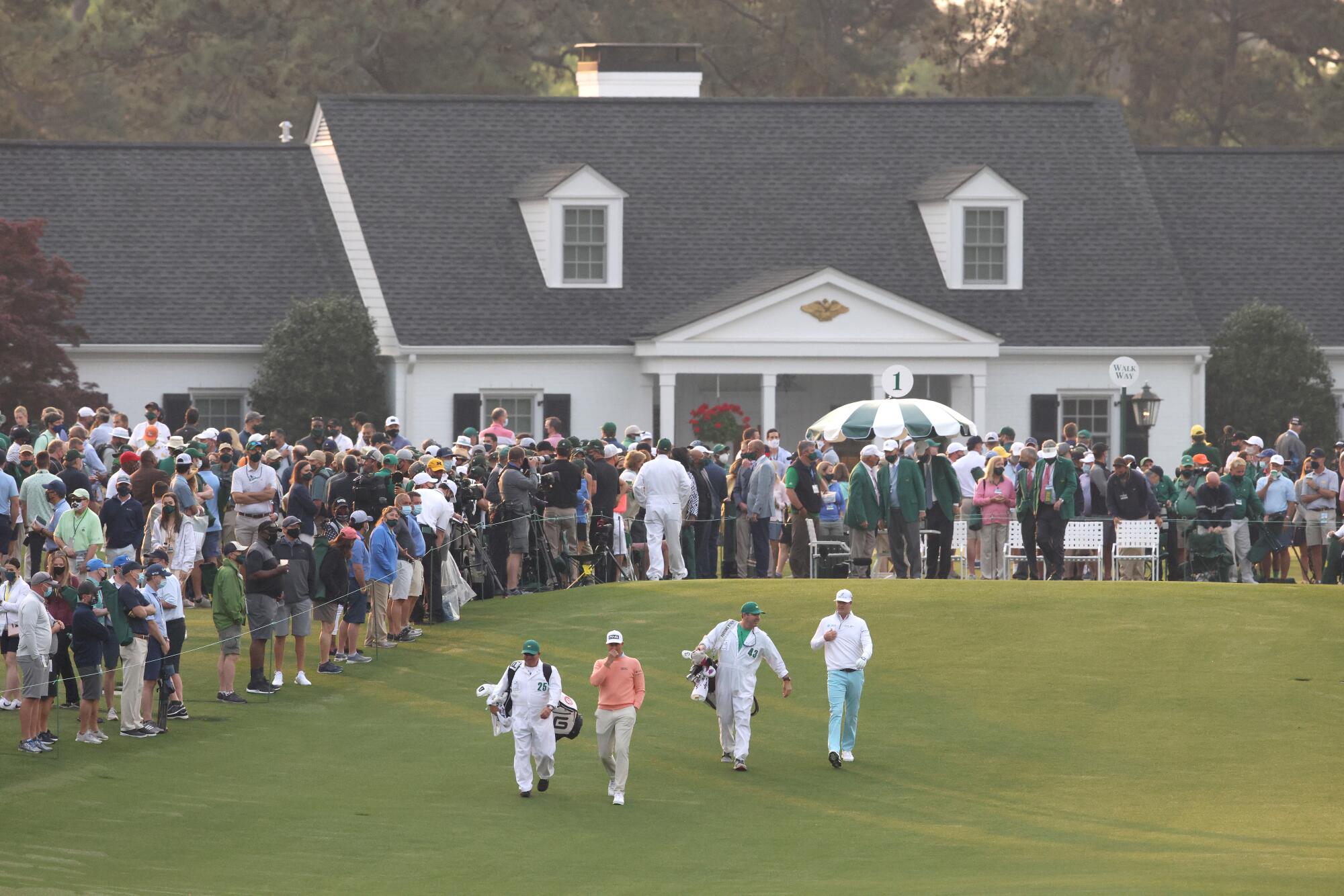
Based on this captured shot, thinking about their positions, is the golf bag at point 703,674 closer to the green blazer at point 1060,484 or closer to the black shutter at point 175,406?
the green blazer at point 1060,484

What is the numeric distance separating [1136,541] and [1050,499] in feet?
5.76

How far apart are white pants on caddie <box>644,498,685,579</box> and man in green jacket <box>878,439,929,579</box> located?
2651mm

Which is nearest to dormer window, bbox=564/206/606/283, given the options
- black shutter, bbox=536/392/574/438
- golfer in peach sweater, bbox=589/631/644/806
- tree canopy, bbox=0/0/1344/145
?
black shutter, bbox=536/392/574/438

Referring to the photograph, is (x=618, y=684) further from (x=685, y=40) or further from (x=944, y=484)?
(x=685, y=40)

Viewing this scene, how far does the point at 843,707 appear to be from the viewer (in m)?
23.2

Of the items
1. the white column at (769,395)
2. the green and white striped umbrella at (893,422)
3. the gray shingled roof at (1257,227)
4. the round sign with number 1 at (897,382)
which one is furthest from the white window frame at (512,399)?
the gray shingled roof at (1257,227)

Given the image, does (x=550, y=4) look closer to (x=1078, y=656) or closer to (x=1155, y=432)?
(x=1155, y=432)

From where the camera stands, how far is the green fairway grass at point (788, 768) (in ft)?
61.5

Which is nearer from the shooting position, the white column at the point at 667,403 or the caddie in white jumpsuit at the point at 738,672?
the caddie in white jumpsuit at the point at 738,672

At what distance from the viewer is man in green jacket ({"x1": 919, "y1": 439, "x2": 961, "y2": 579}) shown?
98.8 feet

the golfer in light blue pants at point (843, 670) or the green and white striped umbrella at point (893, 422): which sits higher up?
the green and white striped umbrella at point (893, 422)

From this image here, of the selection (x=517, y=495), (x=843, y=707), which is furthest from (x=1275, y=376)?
(x=843, y=707)

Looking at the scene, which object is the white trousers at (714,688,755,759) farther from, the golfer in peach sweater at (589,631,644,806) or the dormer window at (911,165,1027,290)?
the dormer window at (911,165,1027,290)

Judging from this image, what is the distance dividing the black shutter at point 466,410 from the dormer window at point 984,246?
976 cm
